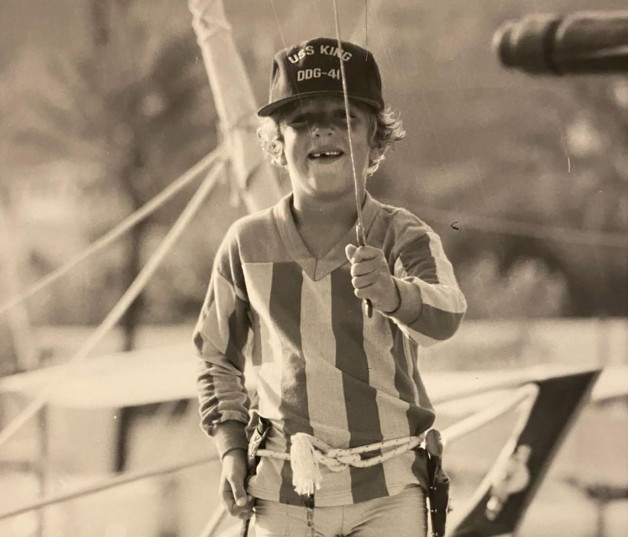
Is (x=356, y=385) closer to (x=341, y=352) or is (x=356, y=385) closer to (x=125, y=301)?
(x=341, y=352)

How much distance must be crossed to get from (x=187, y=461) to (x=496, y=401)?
1.83ft

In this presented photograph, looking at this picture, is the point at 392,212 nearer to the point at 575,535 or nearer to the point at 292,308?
the point at 292,308

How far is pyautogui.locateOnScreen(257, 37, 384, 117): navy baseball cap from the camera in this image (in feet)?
4.51

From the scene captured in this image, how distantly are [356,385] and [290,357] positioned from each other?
0.09 metres

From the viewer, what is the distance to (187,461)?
1.86 meters

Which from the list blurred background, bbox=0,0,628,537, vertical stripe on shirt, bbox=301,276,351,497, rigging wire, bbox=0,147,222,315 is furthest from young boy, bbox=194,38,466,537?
rigging wire, bbox=0,147,222,315

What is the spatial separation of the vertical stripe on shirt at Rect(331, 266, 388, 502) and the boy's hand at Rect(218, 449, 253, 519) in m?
0.15

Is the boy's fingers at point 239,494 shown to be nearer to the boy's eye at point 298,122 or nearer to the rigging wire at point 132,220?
the boy's eye at point 298,122

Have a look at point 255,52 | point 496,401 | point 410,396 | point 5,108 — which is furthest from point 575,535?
point 5,108

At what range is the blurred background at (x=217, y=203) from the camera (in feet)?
5.60

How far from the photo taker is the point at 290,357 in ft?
4.37

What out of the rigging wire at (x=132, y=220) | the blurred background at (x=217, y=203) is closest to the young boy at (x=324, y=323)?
the blurred background at (x=217, y=203)

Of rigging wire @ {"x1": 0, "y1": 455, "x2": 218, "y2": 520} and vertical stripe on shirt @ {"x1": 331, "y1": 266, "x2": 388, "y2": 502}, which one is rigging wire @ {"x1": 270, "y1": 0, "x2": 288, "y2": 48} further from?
rigging wire @ {"x1": 0, "y1": 455, "x2": 218, "y2": 520}

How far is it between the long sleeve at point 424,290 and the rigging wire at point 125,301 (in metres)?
0.61
